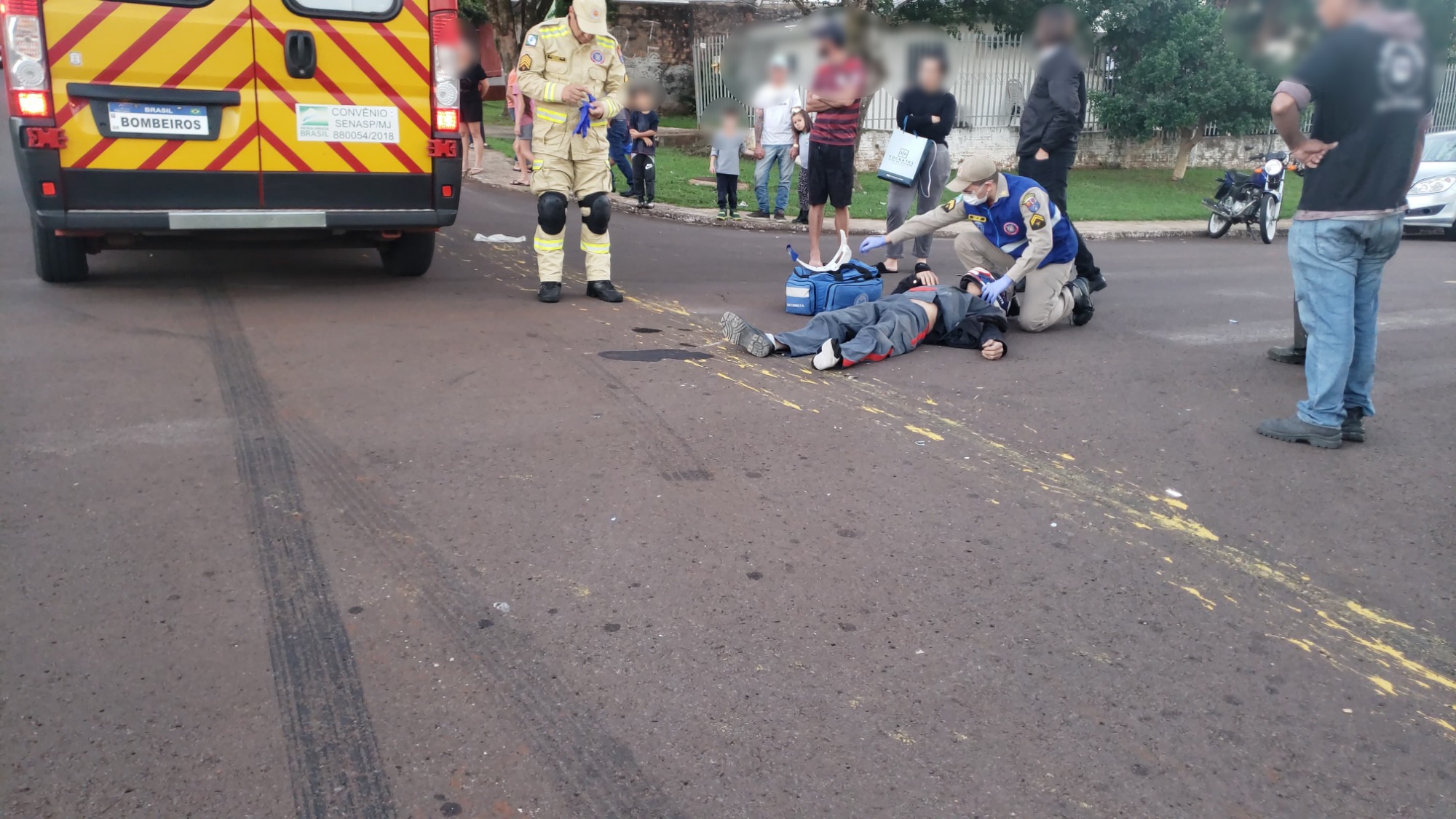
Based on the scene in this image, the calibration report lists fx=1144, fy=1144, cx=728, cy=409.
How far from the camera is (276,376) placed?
233 inches

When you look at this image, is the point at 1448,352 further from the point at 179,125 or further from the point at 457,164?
the point at 179,125

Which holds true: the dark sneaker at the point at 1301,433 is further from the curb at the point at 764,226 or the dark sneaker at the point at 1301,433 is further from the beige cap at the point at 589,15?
the curb at the point at 764,226

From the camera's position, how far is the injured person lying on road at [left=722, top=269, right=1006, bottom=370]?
21.9 feet

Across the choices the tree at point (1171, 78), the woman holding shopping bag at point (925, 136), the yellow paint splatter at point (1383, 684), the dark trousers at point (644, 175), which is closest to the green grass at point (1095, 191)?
the dark trousers at point (644, 175)

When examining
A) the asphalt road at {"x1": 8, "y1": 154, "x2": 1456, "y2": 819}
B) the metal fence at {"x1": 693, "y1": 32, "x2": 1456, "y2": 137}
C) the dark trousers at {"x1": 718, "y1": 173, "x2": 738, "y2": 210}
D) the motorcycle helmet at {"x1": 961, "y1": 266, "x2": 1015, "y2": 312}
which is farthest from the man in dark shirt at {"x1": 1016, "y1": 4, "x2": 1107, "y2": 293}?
the metal fence at {"x1": 693, "y1": 32, "x2": 1456, "y2": 137}

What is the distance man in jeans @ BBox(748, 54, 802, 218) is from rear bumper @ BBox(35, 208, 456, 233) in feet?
22.5

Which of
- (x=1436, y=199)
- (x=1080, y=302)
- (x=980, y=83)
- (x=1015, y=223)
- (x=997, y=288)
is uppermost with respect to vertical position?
(x=980, y=83)

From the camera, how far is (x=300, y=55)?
23.9 ft

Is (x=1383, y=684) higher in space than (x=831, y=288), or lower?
lower

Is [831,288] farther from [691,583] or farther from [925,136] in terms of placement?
[691,583]

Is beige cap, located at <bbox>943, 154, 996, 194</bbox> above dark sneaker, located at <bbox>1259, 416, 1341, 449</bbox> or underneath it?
above

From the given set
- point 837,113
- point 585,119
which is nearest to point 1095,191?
point 837,113

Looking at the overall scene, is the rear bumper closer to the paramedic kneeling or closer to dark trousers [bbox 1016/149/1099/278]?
the paramedic kneeling

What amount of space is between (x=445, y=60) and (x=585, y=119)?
1.00 m
